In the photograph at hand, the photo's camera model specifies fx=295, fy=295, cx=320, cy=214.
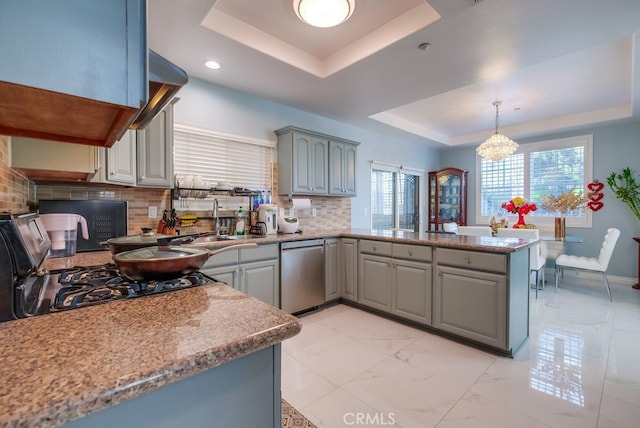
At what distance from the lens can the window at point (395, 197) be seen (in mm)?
5223

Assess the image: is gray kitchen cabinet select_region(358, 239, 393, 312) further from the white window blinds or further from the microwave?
the microwave

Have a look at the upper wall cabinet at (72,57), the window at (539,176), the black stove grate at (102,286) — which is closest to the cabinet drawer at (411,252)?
the black stove grate at (102,286)

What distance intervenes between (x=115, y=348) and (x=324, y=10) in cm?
225

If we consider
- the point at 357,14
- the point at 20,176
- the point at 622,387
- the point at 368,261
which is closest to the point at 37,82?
the point at 20,176

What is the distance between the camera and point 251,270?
9.09 feet

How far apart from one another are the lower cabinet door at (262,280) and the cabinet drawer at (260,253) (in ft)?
0.15

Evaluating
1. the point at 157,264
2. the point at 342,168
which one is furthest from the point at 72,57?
the point at 342,168

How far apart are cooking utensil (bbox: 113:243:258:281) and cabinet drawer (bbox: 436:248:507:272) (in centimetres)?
216

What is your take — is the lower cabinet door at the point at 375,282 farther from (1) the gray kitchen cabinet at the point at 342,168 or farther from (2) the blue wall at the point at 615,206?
(2) the blue wall at the point at 615,206

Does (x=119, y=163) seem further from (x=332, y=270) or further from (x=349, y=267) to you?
(x=349, y=267)

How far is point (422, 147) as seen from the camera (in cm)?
629

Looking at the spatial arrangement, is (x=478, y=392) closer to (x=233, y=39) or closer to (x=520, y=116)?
(x=233, y=39)

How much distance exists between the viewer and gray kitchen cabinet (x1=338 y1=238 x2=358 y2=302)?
3436 mm

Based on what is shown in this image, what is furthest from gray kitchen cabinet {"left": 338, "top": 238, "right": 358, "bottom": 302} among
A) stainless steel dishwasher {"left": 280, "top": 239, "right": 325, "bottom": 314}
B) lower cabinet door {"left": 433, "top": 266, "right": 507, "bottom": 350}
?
lower cabinet door {"left": 433, "top": 266, "right": 507, "bottom": 350}
